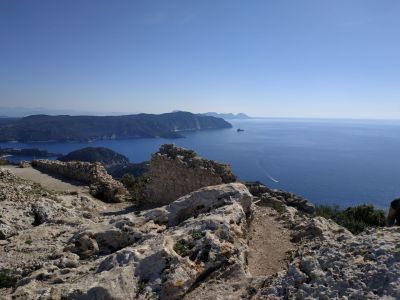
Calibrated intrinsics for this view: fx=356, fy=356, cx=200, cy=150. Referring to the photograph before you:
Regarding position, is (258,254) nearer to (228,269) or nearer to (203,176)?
(228,269)

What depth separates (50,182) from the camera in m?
26.2

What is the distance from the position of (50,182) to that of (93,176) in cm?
309

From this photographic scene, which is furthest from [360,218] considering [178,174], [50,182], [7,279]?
[7,279]

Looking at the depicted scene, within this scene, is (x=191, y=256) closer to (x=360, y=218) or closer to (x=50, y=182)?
(x=50, y=182)

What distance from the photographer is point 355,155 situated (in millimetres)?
153000

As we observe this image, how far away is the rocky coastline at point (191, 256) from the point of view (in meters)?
6.43

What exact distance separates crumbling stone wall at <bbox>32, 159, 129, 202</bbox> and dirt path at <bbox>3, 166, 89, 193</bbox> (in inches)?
34.0

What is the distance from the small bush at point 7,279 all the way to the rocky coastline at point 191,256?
0.03 metres

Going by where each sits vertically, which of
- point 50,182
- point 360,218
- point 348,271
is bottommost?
point 360,218

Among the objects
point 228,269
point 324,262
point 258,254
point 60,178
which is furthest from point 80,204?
point 324,262

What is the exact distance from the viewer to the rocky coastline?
6.43m

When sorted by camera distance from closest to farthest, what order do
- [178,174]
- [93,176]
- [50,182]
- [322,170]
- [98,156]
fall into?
[178,174] → [50,182] → [93,176] → [98,156] → [322,170]

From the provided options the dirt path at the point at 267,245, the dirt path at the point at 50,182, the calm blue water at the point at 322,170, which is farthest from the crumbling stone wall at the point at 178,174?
the calm blue water at the point at 322,170

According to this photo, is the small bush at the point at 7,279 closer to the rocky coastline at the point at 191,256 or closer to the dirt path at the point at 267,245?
the rocky coastline at the point at 191,256
